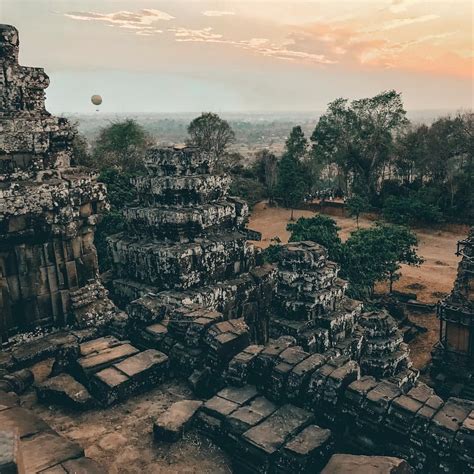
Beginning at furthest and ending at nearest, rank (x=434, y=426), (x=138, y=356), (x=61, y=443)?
1. (x=138, y=356)
2. (x=61, y=443)
3. (x=434, y=426)

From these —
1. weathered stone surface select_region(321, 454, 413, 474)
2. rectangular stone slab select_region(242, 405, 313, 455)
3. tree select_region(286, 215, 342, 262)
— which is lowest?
tree select_region(286, 215, 342, 262)

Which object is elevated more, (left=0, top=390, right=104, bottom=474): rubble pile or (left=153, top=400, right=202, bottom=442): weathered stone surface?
(left=0, top=390, right=104, bottom=474): rubble pile

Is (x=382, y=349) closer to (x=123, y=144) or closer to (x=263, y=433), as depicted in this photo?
(x=263, y=433)

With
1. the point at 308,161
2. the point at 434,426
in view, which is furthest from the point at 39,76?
the point at 308,161

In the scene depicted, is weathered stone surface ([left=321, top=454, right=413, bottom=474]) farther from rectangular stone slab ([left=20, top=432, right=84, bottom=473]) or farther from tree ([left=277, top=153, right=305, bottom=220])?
tree ([left=277, top=153, right=305, bottom=220])

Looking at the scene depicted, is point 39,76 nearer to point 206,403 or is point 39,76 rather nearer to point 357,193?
point 206,403

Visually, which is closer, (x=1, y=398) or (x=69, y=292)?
(x=1, y=398)

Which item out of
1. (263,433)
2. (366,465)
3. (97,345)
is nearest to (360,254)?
(97,345)

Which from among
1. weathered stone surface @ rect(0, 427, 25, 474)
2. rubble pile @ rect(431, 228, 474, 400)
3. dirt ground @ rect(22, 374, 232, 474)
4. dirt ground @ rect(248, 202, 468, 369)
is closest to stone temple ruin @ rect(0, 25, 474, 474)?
weathered stone surface @ rect(0, 427, 25, 474)
